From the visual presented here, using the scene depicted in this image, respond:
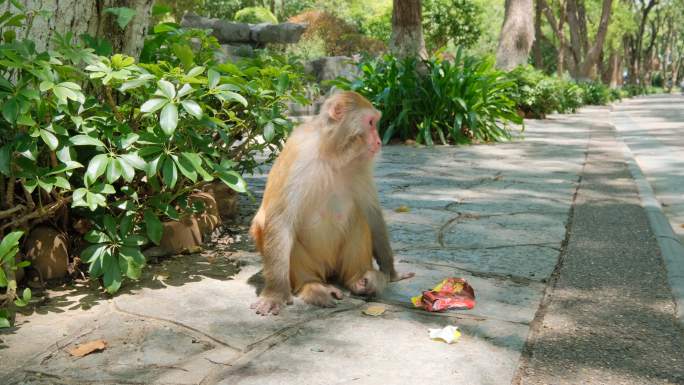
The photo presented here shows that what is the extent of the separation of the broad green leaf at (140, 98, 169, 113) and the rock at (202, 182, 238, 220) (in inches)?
64.7

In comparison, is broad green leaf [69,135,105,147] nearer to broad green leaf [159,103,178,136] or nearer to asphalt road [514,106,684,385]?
broad green leaf [159,103,178,136]

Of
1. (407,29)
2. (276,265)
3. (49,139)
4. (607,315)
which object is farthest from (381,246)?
(407,29)

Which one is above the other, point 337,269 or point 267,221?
point 267,221

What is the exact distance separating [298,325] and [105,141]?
1.42m

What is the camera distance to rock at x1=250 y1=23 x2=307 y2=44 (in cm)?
2028

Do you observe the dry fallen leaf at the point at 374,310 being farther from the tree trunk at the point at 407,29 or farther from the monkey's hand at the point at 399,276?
the tree trunk at the point at 407,29

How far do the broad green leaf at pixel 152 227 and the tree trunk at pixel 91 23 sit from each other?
1041mm

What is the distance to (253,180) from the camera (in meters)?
6.39

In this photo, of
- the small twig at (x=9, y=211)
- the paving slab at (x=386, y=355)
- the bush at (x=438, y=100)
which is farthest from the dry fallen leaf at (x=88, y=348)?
the bush at (x=438, y=100)

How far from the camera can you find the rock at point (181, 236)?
12.7 feet

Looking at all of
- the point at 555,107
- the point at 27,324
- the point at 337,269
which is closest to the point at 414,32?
the point at 555,107

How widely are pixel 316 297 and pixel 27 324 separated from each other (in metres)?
1.29

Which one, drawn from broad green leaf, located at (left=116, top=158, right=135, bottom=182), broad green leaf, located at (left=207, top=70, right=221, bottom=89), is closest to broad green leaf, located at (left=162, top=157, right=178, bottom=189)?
broad green leaf, located at (left=116, top=158, right=135, bottom=182)

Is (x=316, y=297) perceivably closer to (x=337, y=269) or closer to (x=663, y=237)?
(x=337, y=269)
